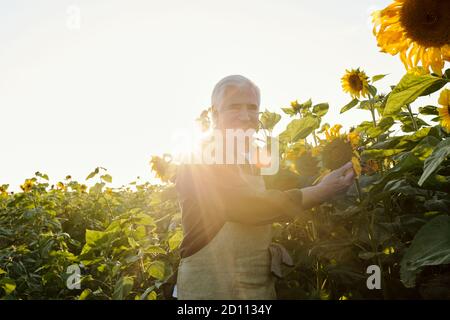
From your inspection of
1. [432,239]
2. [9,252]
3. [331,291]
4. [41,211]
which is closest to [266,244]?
[331,291]

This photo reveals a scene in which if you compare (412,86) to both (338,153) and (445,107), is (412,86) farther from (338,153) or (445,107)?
(445,107)

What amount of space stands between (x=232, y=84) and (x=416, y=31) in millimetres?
755

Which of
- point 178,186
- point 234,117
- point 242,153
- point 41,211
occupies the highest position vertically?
point 41,211

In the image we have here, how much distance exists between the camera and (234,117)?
171cm

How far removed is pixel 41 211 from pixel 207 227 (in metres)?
2.83

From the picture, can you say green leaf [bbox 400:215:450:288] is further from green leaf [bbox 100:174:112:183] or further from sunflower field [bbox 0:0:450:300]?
green leaf [bbox 100:174:112:183]

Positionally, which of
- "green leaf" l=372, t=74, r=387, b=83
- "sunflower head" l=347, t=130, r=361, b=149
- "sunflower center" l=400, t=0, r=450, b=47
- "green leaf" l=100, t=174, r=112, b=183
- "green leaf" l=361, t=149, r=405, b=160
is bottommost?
"green leaf" l=361, t=149, r=405, b=160

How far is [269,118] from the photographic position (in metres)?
2.33

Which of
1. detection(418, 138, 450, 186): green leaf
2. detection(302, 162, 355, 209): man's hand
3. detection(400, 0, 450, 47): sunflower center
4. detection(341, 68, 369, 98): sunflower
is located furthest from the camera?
detection(341, 68, 369, 98): sunflower

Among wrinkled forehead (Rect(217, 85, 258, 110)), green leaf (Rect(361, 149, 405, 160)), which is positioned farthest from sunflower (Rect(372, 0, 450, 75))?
wrinkled forehead (Rect(217, 85, 258, 110))

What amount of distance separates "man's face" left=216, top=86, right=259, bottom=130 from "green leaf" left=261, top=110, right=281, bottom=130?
0.58 m

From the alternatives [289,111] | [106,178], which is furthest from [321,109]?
[106,178]

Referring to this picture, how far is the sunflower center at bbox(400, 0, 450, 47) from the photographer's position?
1.24 m
